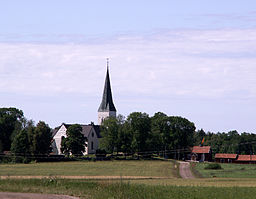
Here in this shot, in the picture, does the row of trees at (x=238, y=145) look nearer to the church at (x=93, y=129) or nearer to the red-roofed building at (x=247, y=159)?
the red-roofed building at (x=247, y=159)

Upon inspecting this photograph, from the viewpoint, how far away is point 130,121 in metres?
145

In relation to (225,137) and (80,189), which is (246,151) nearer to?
(225,137)

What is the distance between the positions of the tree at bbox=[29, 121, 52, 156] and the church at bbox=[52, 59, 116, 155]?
72.3ft

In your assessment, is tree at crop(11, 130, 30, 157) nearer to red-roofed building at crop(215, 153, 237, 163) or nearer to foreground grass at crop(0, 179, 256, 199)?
red-roofed building at crop(215, 153, 237, 163)

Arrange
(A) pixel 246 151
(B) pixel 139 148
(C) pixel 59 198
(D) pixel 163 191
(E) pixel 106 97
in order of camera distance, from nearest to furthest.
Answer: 1. (C) pixel 59 198
2. (D) pixel 163 191
3. (B) pixel 139 148
4. (A) pixel 246 151
5. (E) pixel 106 97

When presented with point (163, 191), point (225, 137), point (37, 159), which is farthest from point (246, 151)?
point (163, 191)

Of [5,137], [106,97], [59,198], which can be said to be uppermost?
[106,97]

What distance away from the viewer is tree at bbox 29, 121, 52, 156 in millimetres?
124875

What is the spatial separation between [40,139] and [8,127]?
25.6m

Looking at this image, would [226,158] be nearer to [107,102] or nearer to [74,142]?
[74,142]

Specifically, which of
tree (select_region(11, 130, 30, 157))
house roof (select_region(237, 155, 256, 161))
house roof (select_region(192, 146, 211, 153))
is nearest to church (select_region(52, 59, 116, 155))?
tree (select_region(11, 130, 30, 157))

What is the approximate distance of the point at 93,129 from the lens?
170 meters

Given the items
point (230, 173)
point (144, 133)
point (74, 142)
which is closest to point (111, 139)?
point (144, 133)

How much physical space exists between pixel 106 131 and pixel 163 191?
10523 cm
